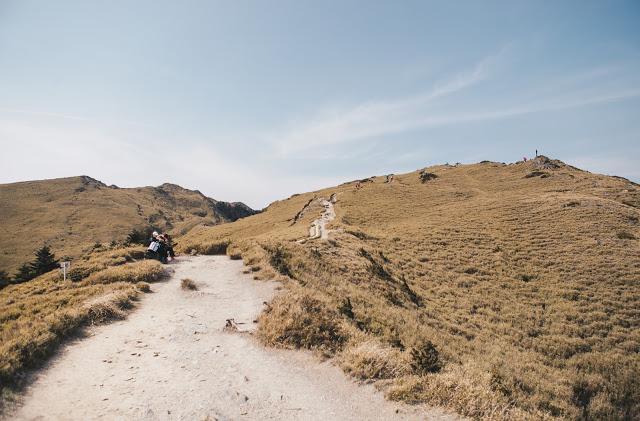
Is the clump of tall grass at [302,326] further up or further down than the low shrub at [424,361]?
further up

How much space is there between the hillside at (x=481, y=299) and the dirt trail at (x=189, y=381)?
0.85m

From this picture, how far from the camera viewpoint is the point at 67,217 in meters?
144

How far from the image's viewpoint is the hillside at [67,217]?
116 metres

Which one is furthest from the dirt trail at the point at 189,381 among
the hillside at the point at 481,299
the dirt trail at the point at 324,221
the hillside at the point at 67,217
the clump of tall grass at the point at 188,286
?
the hillside at the point at 67,217

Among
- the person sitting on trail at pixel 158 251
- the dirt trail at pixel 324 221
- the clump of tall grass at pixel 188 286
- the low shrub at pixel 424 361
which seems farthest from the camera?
the dirt trail at pixel 324 221

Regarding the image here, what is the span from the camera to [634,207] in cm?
4694

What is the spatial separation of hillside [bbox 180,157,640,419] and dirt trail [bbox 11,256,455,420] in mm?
845

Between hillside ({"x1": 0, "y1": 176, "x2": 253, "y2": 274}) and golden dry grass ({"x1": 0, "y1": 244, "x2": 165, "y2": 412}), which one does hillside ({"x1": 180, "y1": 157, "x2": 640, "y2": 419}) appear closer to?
golden dry grass ({"x1": 0, "y1": 244, "x2": 165, "y2": 412})

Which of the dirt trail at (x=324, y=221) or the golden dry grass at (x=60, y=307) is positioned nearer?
the golden dry grass at (x=60, y=307)

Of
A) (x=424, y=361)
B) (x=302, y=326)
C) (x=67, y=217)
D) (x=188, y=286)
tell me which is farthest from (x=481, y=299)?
(x=67, y=217)

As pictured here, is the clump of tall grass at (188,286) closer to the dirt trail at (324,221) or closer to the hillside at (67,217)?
the dirt trail at (324,221)

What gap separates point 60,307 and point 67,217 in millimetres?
158164

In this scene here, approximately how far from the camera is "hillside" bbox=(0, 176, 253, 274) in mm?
116250

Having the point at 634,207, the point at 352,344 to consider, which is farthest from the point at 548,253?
the point at 352,344
